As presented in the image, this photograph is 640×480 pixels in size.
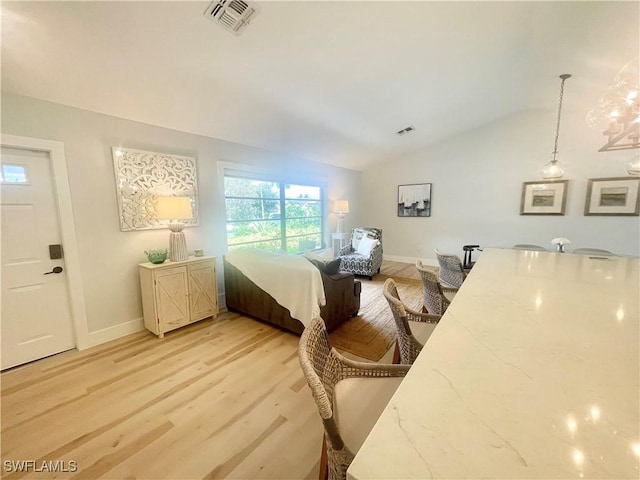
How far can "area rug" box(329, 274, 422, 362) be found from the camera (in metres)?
2.54

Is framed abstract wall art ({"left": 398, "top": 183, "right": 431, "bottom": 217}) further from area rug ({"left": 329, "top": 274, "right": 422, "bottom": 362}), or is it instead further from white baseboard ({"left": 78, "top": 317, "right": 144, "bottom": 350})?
white baseboard ({"left": 78, "top": 317, "right": 144, "bottom": 350})

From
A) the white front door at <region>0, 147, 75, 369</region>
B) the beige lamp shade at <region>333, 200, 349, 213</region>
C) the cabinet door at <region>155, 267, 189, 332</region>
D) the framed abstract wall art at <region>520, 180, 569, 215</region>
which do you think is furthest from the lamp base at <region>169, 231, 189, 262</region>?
the framed abstract wall art at <region>520, 180, 569, 215</region>

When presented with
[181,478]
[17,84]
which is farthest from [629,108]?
[17,84]

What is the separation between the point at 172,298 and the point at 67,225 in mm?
1181

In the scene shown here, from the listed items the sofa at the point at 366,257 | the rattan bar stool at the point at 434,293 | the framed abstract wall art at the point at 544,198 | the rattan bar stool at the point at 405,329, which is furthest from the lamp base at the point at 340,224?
the rattan bar stool at the point at 405,329

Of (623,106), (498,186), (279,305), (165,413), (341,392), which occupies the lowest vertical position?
(165,413)

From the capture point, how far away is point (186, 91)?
2588mm

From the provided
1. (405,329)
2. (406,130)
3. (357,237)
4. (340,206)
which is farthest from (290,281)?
(406,130)

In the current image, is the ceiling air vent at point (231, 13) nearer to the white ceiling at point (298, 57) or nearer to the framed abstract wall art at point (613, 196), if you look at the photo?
the white ceiling at point (298, 57)

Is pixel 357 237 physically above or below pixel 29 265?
below

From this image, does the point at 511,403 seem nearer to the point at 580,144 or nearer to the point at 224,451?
the point at 224,451

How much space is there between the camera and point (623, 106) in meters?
1.89

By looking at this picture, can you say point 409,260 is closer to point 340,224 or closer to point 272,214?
point 340,224

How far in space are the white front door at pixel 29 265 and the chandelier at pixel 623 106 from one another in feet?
15.7
